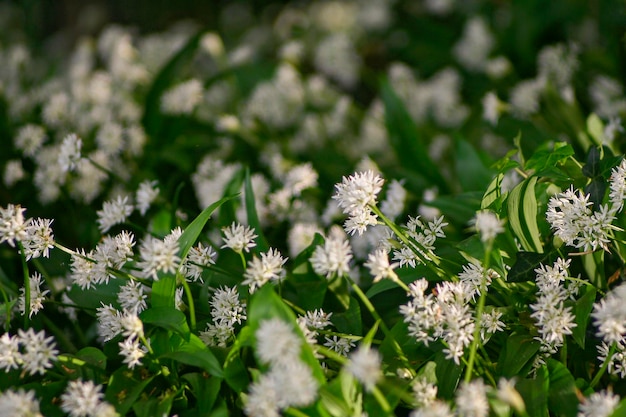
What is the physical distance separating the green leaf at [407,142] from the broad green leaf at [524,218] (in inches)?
20.9

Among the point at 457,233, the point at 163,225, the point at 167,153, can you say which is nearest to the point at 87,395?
the point at 163,225

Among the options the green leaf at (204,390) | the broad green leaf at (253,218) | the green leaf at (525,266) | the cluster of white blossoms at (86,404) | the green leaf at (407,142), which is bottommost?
the green leaf at (407,142)

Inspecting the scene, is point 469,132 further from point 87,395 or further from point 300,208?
point 87,395

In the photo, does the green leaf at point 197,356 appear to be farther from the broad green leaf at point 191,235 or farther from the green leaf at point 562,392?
the green leaf at point 562,392

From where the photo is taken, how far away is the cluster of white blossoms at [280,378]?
0.61 meters

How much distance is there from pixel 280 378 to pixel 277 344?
4 centimetres

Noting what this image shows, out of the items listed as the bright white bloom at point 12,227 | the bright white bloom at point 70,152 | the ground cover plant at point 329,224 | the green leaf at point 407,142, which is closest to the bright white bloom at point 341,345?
the ground cover plant at point 329,224

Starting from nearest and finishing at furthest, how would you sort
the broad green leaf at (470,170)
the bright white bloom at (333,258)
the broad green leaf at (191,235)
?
the bright white bloom at (333,258), the broad green leaf at (191,235), the broad green leaf at (470,170)

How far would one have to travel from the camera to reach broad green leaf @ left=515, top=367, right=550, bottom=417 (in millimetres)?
754

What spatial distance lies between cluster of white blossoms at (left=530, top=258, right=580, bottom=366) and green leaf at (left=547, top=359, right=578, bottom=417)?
4 centimetres

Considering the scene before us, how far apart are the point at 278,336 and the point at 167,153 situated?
103cm

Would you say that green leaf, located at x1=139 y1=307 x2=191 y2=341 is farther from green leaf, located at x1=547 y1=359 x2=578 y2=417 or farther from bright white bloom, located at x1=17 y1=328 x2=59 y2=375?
green leaf, located at x1=547 y1=359 x2=578 y2=417

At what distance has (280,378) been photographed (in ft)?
2.05

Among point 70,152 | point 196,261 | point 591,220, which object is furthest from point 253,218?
point 591,220
